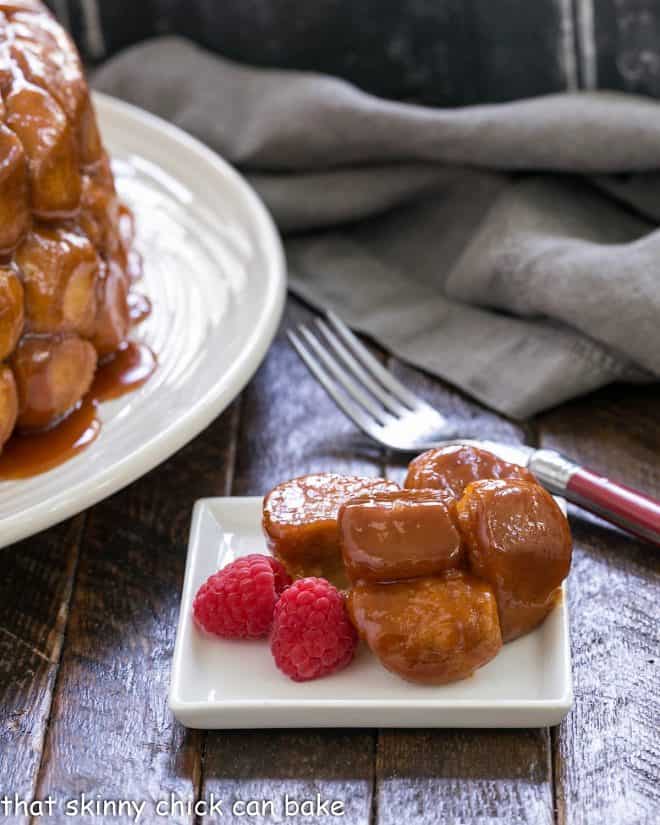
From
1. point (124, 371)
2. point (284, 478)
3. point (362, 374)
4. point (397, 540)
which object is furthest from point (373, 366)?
point (397, 540)

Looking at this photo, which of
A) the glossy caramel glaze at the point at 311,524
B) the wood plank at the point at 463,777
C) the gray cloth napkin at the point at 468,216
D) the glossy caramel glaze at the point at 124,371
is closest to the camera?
the wood plank at the point at 463,777

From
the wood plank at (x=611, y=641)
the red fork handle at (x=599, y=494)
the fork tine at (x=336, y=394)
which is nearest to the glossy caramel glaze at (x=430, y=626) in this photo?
the wood plank at (x=611, y=641)

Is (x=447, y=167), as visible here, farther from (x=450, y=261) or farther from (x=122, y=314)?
(x=122, y=314)

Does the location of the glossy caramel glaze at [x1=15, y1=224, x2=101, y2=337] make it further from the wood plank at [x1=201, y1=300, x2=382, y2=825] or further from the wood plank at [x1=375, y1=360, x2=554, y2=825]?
the wood plank at [x1=375, y1=360, x2=554, y2=825]

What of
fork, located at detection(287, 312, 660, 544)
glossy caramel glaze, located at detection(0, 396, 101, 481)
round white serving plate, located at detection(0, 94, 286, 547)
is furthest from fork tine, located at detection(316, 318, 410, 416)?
glossy caramel glaze, located at detection(0, 396, 101, 481)

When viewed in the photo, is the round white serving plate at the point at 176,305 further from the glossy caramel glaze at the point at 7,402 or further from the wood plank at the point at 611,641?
the wood plank at the point at 611,641

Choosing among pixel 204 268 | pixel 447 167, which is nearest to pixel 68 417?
pixel 204 268
